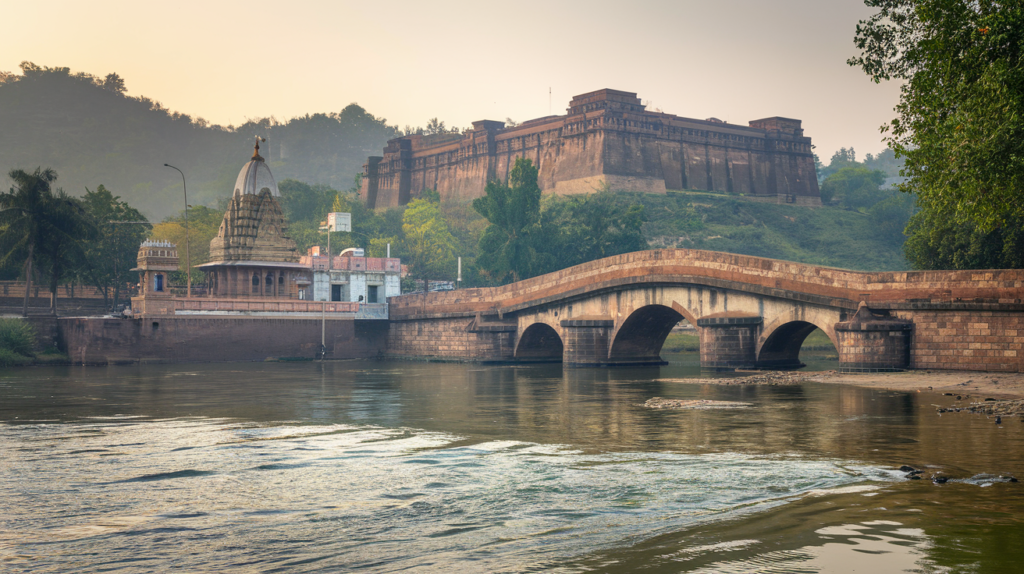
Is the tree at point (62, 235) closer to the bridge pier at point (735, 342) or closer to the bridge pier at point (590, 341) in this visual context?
the bridge pier at point (590, 341)

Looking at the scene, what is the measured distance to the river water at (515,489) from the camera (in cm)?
894

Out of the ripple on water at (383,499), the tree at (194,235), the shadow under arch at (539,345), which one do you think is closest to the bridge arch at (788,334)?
the shadow under arch at (539,345)

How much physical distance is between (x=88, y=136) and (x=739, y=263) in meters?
172

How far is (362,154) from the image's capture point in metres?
194

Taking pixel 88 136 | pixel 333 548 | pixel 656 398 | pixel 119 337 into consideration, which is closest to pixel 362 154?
pixel 88 136

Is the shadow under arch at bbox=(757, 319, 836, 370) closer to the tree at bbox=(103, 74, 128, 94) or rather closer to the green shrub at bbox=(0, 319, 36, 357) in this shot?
the green shrub at bbox=(0, 319, 36, 357)

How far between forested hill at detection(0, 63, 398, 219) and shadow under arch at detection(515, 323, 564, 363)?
122 metres

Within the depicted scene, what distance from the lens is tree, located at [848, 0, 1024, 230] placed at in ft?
65.6

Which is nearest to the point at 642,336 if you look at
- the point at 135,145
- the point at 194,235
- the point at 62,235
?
the point at 62,235

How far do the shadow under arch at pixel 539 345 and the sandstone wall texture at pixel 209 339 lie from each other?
13759 millimetres

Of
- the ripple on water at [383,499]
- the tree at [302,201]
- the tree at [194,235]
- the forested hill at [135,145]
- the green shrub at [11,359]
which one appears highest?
the forested hill at [135,145]

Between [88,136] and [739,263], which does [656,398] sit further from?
[88,136]

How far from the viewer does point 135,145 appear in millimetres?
182625

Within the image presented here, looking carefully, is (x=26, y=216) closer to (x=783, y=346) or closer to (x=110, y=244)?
(x=110, y=244)
